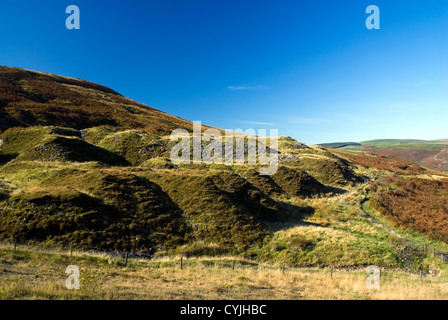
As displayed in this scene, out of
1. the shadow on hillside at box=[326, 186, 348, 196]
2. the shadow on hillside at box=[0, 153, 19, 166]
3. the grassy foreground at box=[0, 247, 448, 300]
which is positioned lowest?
the grassy foreground at box=[0, 247, 448, 300]

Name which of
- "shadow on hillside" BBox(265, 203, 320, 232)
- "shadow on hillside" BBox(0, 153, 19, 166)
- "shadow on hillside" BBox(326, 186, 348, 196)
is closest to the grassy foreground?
"shadow on hillside" BBox(265, 203, 320, 232)

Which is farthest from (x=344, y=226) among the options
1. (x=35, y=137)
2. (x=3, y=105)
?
(x=3, y=105)

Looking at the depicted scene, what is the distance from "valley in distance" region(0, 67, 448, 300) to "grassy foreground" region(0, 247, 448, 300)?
0.09 metres

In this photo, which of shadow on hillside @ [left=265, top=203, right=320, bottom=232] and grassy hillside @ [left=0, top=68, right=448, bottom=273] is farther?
shadow on hillside @ [left=265, top=203, right=320, bottom=232]

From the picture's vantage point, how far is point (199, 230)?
29500 mm

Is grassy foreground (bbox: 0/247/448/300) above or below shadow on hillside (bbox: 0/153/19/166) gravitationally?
below

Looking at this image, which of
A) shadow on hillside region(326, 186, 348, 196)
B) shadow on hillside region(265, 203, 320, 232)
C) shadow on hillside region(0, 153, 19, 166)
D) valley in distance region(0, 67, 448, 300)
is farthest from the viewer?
shadow on hillside region(326, 186, 348, 196)

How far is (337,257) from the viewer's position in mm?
24922

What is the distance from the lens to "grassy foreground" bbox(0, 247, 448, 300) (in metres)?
12.6

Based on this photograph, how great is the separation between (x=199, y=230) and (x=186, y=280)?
1240cm

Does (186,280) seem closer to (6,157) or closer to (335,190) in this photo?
(335,190)

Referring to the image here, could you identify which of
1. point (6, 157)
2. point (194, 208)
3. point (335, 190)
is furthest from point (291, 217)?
point (6, 157)

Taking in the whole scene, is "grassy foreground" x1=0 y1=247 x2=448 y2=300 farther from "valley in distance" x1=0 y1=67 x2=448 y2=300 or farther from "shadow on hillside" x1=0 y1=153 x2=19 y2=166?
"shadow on hillside" x1=0 y1=153 x2=19 y2=166
